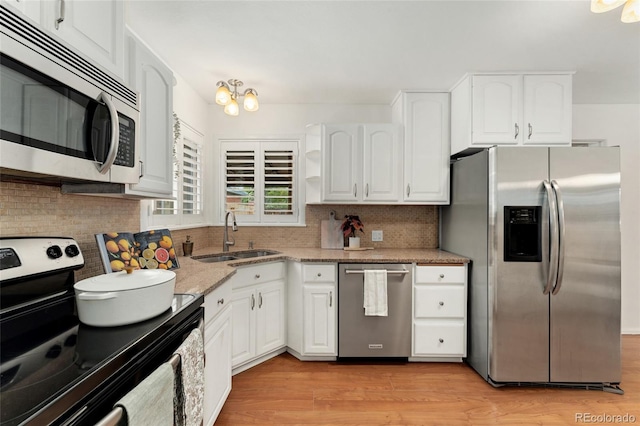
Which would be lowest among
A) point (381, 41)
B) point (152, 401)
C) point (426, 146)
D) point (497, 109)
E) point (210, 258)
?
point (152, 401)

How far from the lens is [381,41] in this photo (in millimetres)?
2119

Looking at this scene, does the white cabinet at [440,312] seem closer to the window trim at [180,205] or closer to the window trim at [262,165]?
the window trim at [262,165]

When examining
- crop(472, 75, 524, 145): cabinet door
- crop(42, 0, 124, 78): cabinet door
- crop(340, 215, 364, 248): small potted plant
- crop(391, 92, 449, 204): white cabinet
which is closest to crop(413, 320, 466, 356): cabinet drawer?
crop(340, 215, 364, 248): small potted plant

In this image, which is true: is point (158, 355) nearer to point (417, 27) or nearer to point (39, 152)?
point (39, 152)

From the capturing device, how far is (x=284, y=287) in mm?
2787

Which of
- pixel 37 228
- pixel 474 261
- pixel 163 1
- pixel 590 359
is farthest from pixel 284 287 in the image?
pixel 590 359

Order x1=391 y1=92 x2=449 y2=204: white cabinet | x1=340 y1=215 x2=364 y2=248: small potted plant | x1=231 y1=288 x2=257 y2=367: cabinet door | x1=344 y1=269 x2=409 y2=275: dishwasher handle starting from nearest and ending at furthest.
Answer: x1=231 y1=288 x2=257 y2=367: cabinet door
x1=344 y1=269 x2=409 y2=275: dishwasher handle
x1=391 y1=92 x2=449 y2=204: white cabinet
x1=340 y1=215 x2=364 y2=248: small potted plant

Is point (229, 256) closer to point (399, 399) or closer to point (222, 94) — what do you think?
point (222, 94)

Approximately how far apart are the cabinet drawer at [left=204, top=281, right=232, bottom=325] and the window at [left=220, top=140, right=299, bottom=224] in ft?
4.88

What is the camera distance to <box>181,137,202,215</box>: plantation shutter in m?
2.85

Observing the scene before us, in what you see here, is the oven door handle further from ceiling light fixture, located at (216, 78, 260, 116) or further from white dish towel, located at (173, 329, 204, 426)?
ceiling light fixture, located at (216, 78, 260, 116)

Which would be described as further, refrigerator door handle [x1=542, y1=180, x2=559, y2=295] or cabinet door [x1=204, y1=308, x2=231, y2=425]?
refrigerator door handle [x1=542, y1=180, x2=559, y2=295]

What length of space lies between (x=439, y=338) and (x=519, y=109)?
6.68 ft

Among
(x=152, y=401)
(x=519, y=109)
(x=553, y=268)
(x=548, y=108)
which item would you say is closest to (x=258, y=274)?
(x=152, y=401)
